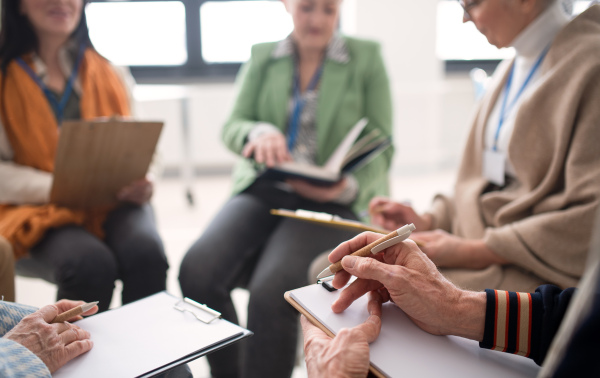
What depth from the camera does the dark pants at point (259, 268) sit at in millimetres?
1266

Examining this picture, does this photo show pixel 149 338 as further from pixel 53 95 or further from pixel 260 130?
→ pixel 53 95

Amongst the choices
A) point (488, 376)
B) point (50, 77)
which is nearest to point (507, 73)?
point (488, 376)

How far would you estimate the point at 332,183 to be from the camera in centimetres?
149

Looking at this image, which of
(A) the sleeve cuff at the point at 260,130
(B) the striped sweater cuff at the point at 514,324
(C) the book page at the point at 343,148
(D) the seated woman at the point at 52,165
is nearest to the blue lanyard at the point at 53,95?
(D) the seated woman at the point at 52,165

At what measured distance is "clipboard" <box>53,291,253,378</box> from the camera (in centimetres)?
75

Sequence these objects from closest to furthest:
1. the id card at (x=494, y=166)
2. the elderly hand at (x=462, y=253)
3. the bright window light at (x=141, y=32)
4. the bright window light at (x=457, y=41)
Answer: the elderly hand at (x=462, y=253)
the id card at (x=494, y=166)
the bright window light at (x=141, y=32)
the bright window light at (x=457, y=41)

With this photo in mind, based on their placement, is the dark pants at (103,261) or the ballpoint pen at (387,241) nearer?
the ballpoint pen at (387,241)

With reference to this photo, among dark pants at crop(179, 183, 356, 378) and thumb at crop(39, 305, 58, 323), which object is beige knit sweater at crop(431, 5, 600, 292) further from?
thumb at crop(39, 305, 58, 323)

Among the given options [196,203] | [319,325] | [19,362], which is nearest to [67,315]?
[19,362]

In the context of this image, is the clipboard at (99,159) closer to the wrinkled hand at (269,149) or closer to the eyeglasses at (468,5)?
the wrinkled hand at (269,149)

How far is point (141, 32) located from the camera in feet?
13.4

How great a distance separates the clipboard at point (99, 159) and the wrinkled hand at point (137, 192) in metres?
0.02

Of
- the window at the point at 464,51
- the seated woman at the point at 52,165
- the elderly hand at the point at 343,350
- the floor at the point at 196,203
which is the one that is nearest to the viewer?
the elderly hand at the point at 343,350

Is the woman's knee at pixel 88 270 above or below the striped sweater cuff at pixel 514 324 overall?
below
